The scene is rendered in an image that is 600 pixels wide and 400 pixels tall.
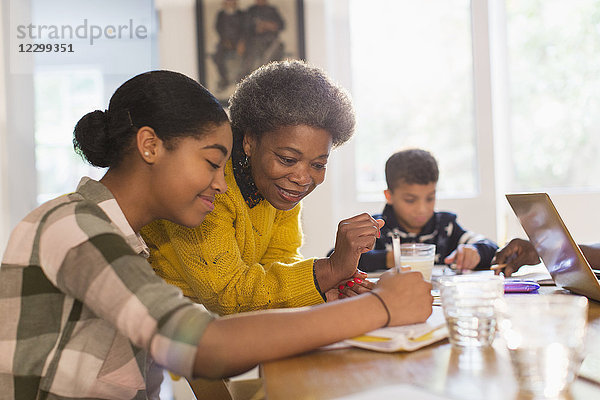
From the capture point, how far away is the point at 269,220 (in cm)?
160

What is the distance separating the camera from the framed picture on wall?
310 cm

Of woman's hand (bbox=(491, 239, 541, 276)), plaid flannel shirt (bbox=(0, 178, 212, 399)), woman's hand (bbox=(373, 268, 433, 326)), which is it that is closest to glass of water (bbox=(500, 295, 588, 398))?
woman's hand (bbox=(373, 268, 433, 326))

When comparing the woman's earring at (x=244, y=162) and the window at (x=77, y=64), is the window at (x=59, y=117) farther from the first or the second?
the woman's earring at (x=244, y=162)

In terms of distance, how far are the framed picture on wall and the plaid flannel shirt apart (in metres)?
2.19

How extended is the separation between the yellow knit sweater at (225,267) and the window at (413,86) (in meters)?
2.00

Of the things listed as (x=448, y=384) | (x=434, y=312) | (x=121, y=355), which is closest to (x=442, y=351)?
(x=448, y=384)

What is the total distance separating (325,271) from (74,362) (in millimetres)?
578

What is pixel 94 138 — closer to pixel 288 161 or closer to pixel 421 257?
pixel 288 161

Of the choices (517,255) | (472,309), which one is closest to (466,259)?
(517,255)

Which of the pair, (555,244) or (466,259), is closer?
(555,244)

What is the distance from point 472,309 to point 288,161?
77cm

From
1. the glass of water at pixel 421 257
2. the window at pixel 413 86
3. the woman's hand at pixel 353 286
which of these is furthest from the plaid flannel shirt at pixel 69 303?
the window at pixel 413 86

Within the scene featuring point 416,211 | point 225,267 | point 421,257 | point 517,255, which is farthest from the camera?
point 416,211

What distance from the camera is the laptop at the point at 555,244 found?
1.06 metres
